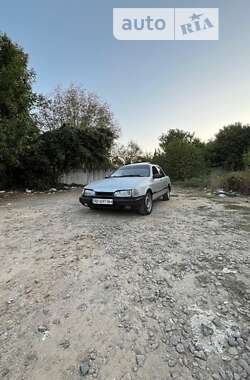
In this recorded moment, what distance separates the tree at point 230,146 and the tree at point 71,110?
10601 millimetres

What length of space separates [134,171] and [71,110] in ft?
46.7

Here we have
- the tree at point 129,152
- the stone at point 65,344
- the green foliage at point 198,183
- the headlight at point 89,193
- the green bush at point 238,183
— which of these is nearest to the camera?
the stone at point 65,344

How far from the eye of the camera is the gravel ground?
1.49 m

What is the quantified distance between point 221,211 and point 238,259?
129 inches

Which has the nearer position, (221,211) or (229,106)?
(221,211)

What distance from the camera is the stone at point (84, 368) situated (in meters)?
1.42

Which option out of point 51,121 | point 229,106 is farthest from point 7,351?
point 51,121

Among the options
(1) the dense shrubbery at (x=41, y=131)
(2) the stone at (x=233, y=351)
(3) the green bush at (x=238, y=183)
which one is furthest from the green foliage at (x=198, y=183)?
(2) the stone at (x=233, y=351)

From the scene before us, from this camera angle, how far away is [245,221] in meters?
5.01

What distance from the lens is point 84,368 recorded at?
4.76 ft

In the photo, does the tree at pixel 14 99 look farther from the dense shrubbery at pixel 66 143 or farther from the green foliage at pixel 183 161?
the green foliage at pixel 183 161

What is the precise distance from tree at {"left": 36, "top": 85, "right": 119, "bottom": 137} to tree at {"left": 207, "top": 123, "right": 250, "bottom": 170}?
417 inches

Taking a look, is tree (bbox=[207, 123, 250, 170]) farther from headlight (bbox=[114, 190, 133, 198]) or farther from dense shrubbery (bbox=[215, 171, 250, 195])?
headlight (bbox=[114, 190, 133, 198])

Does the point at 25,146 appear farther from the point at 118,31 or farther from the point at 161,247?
the point at 161,247
